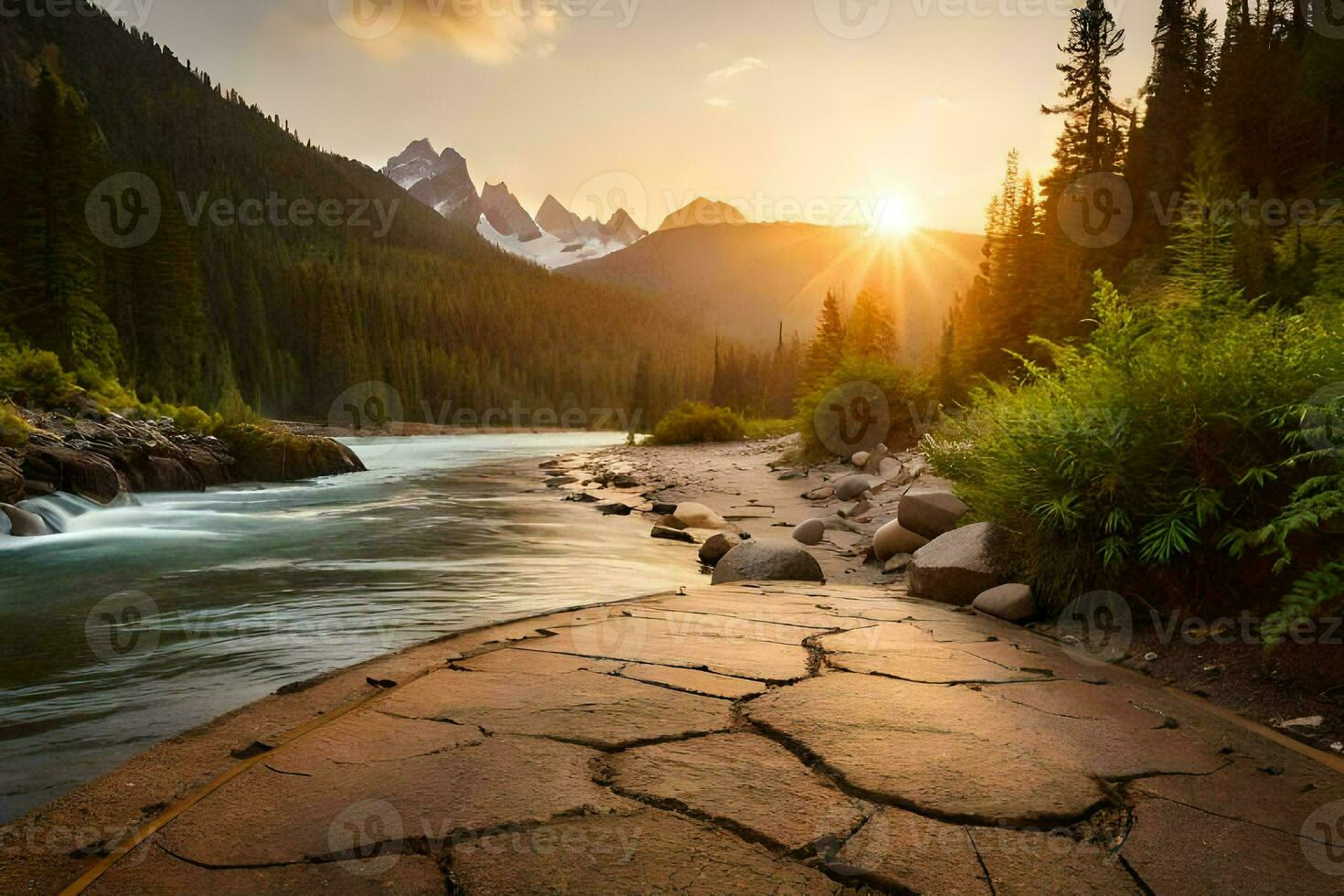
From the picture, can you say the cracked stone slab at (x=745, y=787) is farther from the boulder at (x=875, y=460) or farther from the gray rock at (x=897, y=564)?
the boulder at (x=875, y=460)

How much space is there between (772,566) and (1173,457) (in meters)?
3.65

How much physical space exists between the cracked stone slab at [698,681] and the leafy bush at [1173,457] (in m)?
2.68

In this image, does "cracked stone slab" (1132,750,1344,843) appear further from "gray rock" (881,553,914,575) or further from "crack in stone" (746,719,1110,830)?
"gray rock" (881,553,914,575)

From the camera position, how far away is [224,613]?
6219 millimetres

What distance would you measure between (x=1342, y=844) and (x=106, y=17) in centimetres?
20192

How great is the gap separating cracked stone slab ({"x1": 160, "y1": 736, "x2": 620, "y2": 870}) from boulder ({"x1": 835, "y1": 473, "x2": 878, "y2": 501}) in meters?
10.7

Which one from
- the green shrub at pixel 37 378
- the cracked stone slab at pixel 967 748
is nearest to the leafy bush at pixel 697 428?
the green shrub at pixel 37 378

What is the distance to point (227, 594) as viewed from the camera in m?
7.11

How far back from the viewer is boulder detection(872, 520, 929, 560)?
25.3ft

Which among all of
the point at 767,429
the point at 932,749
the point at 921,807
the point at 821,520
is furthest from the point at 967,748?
the point at 767,429

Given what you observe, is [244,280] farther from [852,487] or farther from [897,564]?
[897,564]

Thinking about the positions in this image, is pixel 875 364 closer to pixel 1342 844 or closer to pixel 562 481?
pixel 562 481

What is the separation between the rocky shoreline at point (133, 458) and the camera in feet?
40.9

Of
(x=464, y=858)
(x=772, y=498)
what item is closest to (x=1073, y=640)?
(x=464, y=858)
